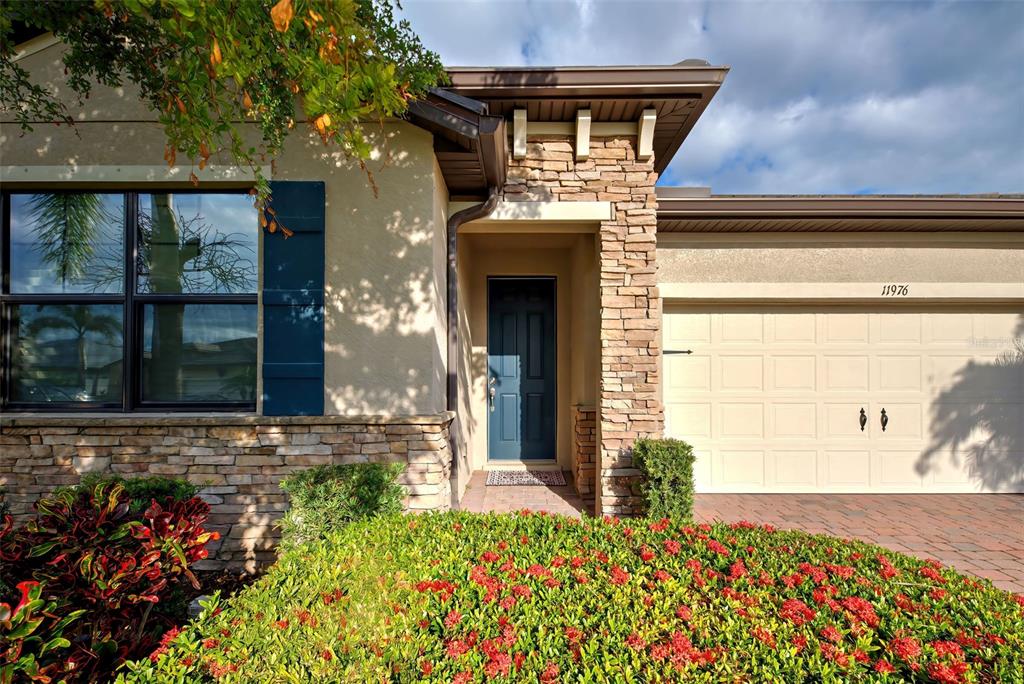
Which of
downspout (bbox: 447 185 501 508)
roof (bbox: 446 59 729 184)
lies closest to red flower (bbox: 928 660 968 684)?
downspout (bbox: 447 185 501 508)

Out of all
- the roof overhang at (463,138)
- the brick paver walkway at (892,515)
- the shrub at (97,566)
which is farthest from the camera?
the brick paver walkway at (892,515)

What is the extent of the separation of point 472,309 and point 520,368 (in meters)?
1.05

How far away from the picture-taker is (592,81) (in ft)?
12.2

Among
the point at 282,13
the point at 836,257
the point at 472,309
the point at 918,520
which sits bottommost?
the point at 918,520

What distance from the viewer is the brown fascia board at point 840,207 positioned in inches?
193

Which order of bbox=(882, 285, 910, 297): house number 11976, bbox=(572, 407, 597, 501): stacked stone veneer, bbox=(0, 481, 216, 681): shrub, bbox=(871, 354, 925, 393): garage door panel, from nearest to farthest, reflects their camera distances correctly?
bbox=(0, 481, 216, 681): shrub
bbox=(572, 407, 597, 501): stacked stone veneer
bbox=(882, 285, 910, 297): house number 11976
bbox=(871, 354, 925, 393): garage door panel

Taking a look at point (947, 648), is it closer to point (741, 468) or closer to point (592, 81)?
→ point (592, 81)

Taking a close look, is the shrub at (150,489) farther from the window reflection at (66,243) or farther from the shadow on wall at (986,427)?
the shadow on wall at (986,427)

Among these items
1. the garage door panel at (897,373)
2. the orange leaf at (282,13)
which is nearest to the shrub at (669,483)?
the garage door panel at (897,373)

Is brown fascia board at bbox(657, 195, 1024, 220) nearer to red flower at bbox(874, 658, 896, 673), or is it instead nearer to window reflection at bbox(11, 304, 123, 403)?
red flower at bbox(874, 658, 896, 673)

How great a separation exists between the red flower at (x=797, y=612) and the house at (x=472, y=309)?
8.23ft

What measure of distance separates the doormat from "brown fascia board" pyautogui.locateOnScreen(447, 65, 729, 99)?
4.14 m

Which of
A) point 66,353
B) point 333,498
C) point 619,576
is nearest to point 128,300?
point 66,353

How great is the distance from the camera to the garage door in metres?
5.30
